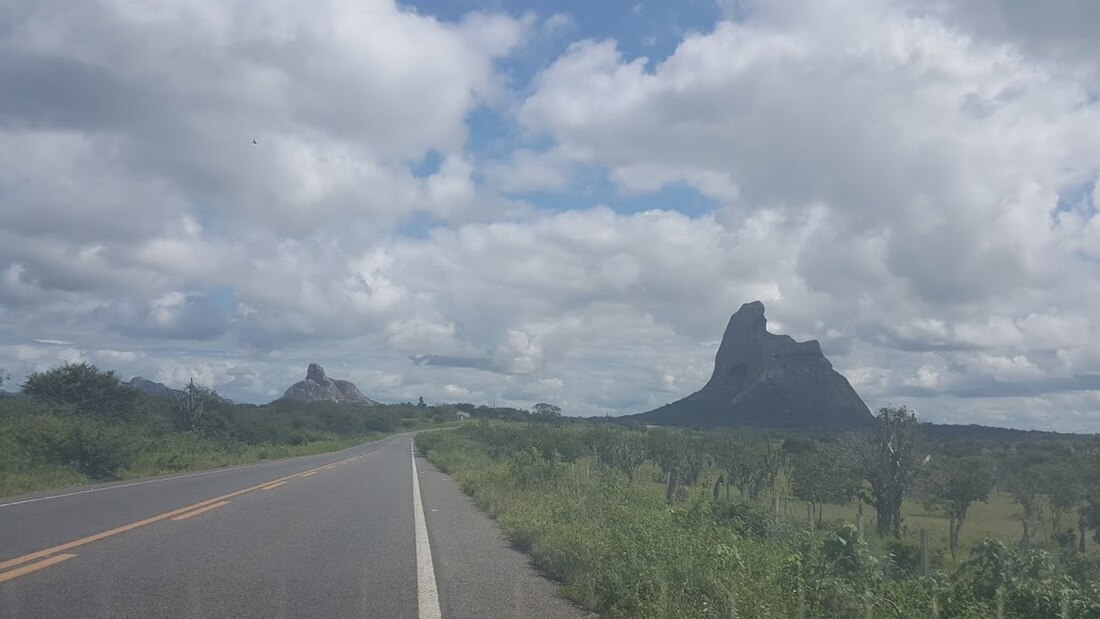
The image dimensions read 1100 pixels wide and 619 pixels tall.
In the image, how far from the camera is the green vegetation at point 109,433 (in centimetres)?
2878

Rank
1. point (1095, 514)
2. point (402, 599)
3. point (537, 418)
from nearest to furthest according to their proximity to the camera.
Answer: point (402, 599) < point (1095, 514) < point (537, 418)

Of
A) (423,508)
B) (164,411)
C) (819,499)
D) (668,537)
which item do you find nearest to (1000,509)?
(819,499)

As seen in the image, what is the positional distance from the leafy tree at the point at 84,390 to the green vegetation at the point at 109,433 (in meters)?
0.05

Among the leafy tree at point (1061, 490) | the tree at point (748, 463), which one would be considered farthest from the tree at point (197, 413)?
the leafy tree at point (1061, 490)

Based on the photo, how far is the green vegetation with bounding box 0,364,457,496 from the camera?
2878 centimetres

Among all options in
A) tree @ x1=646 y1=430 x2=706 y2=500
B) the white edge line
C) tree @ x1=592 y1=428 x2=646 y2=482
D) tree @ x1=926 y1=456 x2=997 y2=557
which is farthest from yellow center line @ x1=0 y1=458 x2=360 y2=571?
tree @ x1=646 y1=430 x2=706 y2=500

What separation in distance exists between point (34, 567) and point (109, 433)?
25842mm

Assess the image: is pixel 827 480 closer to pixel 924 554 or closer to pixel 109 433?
pixel 109 433

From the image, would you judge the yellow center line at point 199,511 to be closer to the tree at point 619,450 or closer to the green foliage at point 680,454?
the tree at point 619,450

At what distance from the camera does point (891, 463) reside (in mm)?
40438

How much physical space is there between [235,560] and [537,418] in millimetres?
140073

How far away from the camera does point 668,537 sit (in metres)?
11.1

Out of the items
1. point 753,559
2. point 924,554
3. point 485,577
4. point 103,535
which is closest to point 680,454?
point 924,554

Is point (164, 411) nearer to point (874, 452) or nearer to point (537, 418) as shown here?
point (874, 452)
